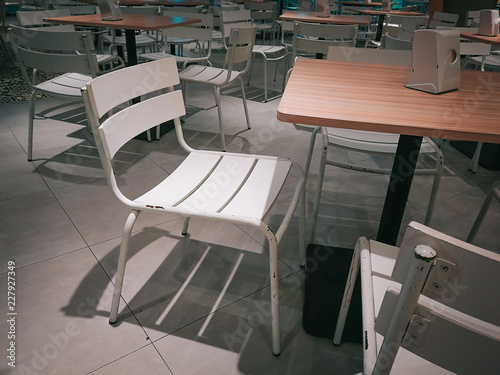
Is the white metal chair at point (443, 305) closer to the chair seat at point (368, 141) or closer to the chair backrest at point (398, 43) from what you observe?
the chair seat at point (368, 141)

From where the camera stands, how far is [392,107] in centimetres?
90

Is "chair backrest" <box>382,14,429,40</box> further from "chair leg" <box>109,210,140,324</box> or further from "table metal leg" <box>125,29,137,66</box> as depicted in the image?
"chair leg" <box>109,210,140,324</box>

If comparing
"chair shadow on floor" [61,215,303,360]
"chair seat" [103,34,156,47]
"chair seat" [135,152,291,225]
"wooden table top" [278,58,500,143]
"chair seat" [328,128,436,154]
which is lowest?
"chair shadow on floor" [61,215,303,360]

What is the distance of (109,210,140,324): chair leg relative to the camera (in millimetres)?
1128

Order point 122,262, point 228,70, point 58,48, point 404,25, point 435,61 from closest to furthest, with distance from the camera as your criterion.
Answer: point 435,61, point 122,262, point 58,48, point 228,70, point 404,25

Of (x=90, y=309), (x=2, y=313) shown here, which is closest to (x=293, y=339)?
(x=90, y=309)

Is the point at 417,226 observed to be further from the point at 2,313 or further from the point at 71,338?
the point at 2,313

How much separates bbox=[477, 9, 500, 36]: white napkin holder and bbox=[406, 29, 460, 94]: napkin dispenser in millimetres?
1805

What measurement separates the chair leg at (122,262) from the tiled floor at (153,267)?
0.22 ft

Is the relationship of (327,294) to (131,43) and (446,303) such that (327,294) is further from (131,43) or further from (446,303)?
(131,43)

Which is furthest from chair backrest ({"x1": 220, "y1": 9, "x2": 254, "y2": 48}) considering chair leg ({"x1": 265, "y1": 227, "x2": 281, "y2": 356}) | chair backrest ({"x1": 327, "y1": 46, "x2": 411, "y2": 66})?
chair leg ({"x1": 265, "y1": 227, "x2": 281, "y2": 356})

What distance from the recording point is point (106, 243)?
1.68 meters

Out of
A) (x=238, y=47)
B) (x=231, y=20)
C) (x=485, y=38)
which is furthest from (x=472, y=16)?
(x=238, y=47)

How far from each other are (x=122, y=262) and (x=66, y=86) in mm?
1605
